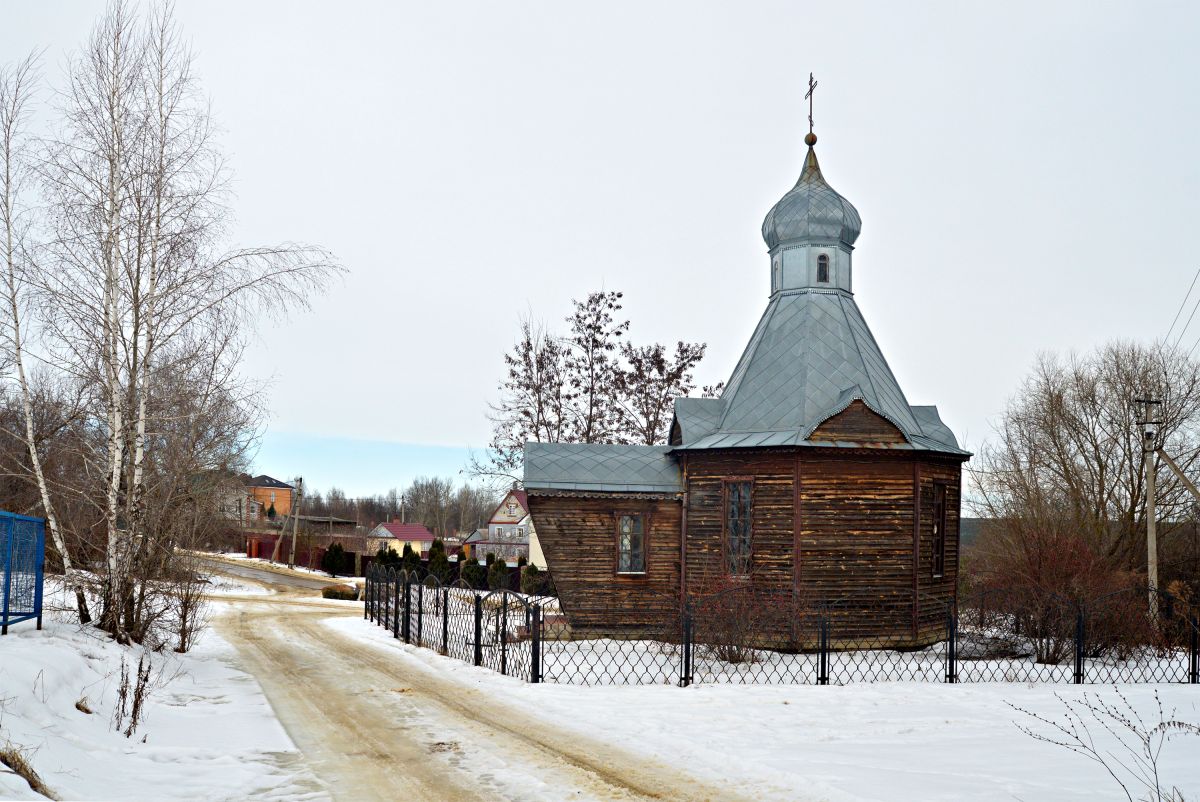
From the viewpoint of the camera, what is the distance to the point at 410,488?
117438 mm

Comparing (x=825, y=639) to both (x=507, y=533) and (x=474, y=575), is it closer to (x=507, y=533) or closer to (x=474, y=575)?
(x=474, y=575)

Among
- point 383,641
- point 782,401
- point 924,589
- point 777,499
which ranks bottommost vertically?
point 383,641

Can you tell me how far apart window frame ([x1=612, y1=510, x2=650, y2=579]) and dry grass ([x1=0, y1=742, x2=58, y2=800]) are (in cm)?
1209

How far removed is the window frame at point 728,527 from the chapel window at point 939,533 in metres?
3.45

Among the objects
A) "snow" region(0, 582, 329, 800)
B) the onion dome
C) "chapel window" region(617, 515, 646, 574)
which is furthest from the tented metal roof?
"snow" region(0, 582, 329, 800)

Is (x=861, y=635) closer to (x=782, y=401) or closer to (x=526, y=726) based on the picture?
(x=782, y=401)

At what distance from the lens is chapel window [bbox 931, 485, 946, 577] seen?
1688cm

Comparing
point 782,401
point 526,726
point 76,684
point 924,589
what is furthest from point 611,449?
point 76,684

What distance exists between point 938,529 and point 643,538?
539 cm

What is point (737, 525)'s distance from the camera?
1647 centimetres

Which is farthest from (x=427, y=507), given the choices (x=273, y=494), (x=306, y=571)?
(x=306, y=571)

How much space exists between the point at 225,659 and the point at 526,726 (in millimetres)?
7397

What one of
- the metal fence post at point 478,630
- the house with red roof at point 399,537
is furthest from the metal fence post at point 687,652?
the house with red roof at point 399,537

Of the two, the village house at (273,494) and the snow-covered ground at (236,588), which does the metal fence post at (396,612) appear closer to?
the snow-covered ground at (236,588)
